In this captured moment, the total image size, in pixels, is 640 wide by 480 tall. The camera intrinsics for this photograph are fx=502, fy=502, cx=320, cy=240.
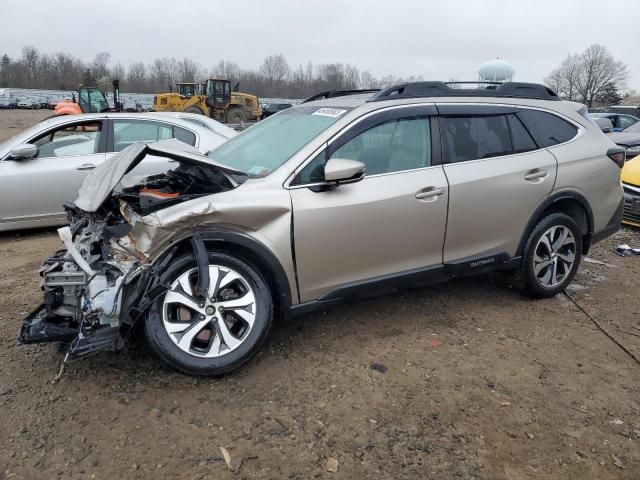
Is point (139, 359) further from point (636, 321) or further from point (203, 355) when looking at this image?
point (636, 321)

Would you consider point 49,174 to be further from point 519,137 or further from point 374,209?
point 519,137

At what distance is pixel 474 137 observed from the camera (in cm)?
391

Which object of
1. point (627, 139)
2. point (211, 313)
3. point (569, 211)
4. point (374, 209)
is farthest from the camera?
point (627, 139)

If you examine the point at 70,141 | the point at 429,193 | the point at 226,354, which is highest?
the point at 70,141

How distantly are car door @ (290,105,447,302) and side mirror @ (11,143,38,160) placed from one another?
14.1 feet

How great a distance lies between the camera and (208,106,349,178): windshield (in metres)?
3.46

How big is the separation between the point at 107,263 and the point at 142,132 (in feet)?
13.2

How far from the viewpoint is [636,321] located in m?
4.11

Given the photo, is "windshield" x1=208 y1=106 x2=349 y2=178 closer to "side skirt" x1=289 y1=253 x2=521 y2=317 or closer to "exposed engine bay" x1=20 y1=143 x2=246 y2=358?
"exposed engine bay" x1=20 y1=143 x2=246 y2=358

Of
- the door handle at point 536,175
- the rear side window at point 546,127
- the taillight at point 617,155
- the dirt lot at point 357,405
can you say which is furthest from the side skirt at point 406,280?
the taillight at point 617,155

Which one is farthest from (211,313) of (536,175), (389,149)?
(536,175)

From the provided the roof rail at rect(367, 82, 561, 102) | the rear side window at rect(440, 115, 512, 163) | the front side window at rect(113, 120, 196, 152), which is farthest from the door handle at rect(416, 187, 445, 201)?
the front side window at rect(113, 120, 196, 152)

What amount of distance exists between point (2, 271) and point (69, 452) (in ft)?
10.7

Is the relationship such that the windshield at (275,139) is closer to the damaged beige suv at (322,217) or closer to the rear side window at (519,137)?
the damaged beige suv at (322,217)
